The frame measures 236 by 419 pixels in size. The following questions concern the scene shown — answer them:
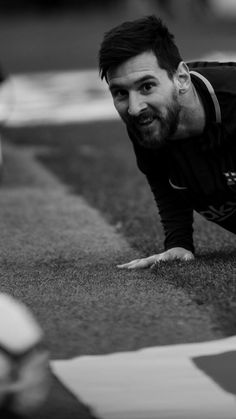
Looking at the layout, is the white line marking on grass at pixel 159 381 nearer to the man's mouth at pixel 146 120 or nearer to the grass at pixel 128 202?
the grass at pixel 128 202

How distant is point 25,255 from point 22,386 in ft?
5.54

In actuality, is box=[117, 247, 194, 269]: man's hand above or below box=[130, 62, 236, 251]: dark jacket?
below

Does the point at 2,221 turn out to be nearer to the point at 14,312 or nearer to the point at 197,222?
the point at 197,222

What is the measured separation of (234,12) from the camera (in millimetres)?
25172

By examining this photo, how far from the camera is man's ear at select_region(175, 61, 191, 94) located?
348cm

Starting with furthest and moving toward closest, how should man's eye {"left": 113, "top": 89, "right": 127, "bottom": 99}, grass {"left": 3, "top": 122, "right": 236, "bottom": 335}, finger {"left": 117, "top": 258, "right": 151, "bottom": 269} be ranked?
finger {"left": 117, "top": 258, "right": 151, "bottom": 269}
man's eye {"left": 113, "top": 89, "right": 127, "bottom": 99}
grass {"left": 3, "top": 122, "right": 236, "bottom": 335}

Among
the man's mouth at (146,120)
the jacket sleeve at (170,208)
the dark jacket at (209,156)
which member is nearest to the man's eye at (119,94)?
the man's mouth at (146,120)

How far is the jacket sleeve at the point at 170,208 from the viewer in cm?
380

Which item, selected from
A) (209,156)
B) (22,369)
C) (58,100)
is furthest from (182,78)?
(58,100)

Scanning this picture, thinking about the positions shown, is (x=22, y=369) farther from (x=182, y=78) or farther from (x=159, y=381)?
(x=182, y=78)

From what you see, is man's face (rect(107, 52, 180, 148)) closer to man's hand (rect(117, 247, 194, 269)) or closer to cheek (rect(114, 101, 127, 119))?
cheek (rect(114, 101, 127, 119))

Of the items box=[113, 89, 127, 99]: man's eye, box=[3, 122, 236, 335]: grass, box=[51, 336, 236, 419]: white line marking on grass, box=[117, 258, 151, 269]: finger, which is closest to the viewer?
box=[51, 336, 236, 419]: white line marking on grass

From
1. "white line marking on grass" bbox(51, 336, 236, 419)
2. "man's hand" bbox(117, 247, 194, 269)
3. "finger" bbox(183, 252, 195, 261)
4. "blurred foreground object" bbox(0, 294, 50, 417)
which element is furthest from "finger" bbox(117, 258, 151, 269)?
"blurred foreground object" bbox(0, 294, 50, 417)

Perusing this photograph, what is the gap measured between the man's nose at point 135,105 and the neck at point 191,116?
0.53 ft
